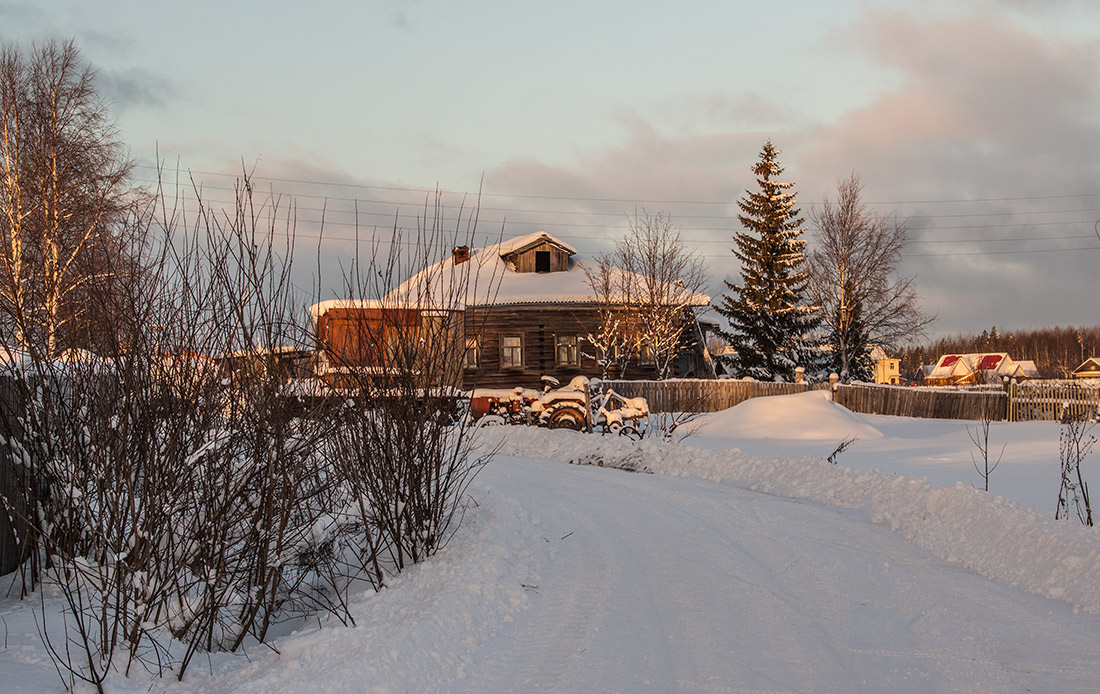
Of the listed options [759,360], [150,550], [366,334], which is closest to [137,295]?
[150,550]

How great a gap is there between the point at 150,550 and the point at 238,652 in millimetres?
1104

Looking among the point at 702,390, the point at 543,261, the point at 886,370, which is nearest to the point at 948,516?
the point at 702,390

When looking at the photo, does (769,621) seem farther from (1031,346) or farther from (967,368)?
(1031,346)

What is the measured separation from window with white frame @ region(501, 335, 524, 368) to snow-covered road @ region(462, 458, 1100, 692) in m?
25.7

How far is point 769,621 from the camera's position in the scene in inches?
237

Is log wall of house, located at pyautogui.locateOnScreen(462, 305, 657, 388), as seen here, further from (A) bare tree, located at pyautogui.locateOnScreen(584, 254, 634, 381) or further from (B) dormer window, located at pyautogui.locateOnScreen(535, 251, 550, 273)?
(B) dormer window, located at pyautogui.locateOnScreen(535, 251, 550, 273)

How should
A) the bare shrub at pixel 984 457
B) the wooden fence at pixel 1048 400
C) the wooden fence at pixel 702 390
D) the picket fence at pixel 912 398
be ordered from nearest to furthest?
1. the bare shrub at pixel 984 457
2. the wooden fence at pixel 1048 400
3. the picket fence at pixel 912 398
4. the wooden fence at pixel 702 390

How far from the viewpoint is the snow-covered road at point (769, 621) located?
498 centimetres

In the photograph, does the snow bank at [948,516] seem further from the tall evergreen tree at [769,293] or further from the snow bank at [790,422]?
the tall evergreen tree at [769,293]

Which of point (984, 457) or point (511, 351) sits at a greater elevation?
point (511, 351)

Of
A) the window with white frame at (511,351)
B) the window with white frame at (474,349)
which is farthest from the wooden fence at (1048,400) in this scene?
the window with white frame at (511,351)

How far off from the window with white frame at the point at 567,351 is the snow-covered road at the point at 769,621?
25906 mm

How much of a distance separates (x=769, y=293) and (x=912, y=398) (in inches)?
481

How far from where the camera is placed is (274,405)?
5305 millimetres
